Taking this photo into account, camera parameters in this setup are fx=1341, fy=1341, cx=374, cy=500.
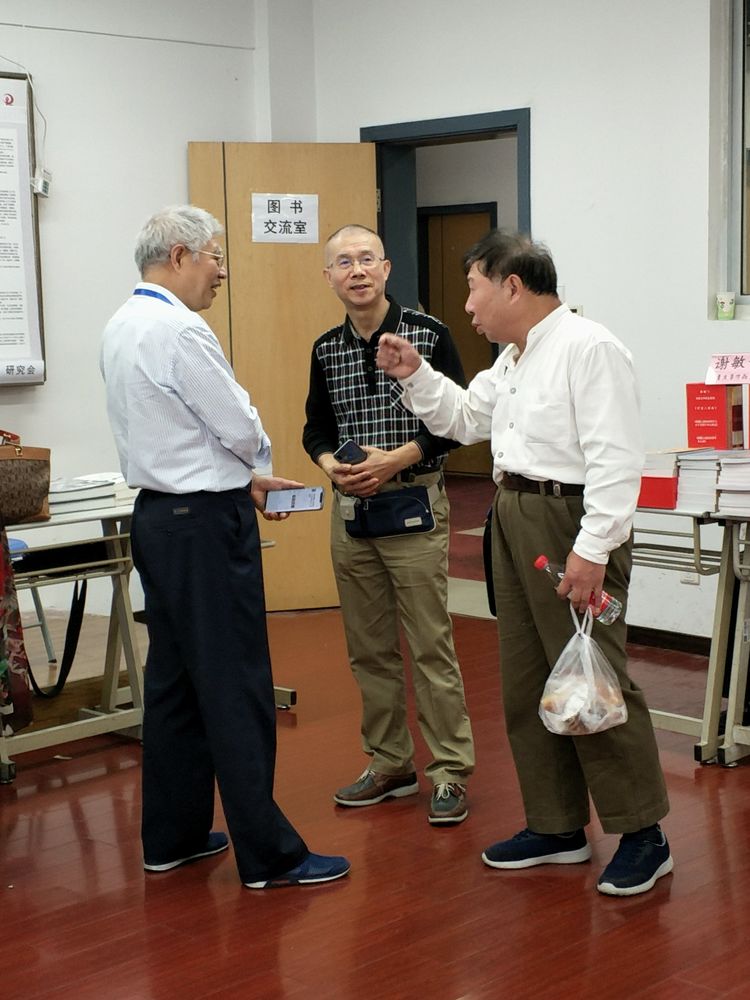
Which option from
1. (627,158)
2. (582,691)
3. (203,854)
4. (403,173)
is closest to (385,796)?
(203,854)

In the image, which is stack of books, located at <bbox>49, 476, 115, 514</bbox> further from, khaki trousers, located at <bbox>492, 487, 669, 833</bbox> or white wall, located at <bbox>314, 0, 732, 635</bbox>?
white wall, located at <bbox>314, 0, 732, 635</bbox>

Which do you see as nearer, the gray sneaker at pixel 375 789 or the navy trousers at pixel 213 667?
the navy trousers at pixel 213 667

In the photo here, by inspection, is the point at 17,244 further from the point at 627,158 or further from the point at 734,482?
the point at 734,482

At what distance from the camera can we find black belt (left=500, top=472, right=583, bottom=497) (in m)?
2.98

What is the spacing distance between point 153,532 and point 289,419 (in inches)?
133

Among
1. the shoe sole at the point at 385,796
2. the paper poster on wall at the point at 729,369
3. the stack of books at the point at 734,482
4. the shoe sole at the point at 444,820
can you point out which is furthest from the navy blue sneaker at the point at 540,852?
the paper poster on wall at the point at 729,369

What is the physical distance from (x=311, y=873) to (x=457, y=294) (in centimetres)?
873

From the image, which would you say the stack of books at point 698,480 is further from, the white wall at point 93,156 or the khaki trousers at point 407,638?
the white wall at point 93,156

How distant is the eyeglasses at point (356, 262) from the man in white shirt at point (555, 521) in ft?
1.36

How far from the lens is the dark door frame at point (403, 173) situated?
20.3 feet

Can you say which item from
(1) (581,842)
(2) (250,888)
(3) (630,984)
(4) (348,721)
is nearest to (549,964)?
(3) (630,984)

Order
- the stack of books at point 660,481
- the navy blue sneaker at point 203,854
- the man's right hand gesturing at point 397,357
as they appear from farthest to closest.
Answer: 1. the stack of books at point 660,481
2. the navy blue sneaker at point 203,854
3. the man's right hand gesturing at point 397,357

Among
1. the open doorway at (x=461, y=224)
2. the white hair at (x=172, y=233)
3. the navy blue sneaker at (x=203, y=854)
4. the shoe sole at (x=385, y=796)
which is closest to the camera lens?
the white hair at (x=172, y=233)

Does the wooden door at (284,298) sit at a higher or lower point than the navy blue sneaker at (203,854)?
higher
